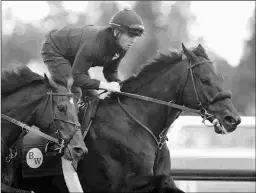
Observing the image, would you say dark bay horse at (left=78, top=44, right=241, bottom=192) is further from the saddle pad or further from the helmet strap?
the helmet strap

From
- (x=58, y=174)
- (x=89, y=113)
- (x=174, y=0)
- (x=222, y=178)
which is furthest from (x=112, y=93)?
(x=174, y=0)

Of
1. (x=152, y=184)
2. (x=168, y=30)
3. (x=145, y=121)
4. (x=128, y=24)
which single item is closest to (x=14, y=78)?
(x=128, y=24)

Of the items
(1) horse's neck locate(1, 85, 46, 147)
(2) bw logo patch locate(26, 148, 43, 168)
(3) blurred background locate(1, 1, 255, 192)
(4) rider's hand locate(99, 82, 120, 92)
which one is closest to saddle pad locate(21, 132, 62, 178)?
(2) bw logo patch locate(26, 148, 43, 168)

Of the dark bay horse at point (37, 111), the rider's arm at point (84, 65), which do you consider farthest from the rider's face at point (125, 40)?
the dark bay horse at point (37, 111)

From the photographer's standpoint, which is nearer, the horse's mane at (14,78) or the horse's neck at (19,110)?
the horse's neck at (19,110)

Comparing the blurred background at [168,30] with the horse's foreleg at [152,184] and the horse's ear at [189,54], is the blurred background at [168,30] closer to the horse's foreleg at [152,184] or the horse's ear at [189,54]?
the horse's ear at [189,54]

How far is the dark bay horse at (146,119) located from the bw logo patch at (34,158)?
0.24 m

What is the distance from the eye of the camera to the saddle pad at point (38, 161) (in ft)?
21.9

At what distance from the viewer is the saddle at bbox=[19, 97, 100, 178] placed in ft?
21.9

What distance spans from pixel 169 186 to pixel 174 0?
36.0 metres

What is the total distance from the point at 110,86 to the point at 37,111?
2.49 feet

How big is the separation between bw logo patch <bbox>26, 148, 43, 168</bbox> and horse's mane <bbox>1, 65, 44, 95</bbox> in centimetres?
55

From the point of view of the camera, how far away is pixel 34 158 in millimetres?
6695

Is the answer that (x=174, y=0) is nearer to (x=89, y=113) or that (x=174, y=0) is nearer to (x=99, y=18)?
(x=99, y=18)
